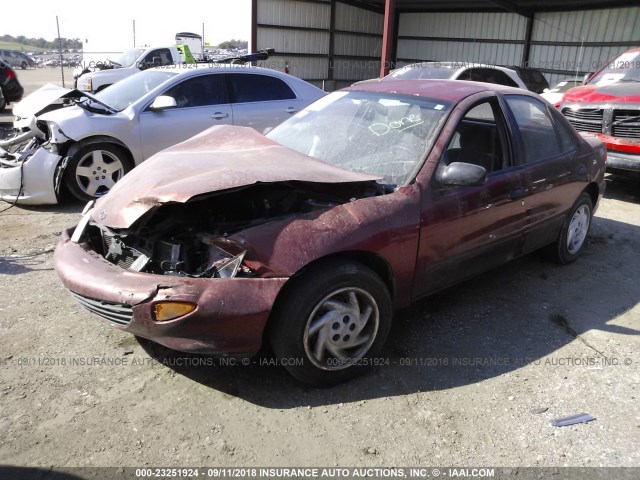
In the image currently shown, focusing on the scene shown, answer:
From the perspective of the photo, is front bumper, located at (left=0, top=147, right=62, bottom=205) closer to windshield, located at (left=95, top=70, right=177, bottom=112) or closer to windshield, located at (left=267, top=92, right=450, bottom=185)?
windshield, located at (left=95, top=70, right=177, bottom=112)

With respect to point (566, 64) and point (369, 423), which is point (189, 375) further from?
point (566, 64)

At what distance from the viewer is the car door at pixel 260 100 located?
6.96 m

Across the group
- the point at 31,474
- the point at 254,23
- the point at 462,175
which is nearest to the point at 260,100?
the point at 462,175

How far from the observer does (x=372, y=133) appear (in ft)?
12.0

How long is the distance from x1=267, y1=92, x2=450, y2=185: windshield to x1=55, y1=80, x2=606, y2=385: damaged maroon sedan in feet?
0.04

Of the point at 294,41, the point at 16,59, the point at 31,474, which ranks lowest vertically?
the point at 31,474

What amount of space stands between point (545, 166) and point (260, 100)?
4.17 metres

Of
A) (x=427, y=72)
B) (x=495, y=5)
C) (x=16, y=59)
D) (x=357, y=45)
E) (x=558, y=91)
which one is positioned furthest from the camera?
(x=16, y=59)

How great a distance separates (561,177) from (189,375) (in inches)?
127

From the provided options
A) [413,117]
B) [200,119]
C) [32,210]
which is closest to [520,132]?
→ [413,117]

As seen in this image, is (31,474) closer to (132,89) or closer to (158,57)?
(132,89)

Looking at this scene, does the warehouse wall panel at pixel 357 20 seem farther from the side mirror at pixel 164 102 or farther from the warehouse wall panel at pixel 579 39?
the side mirror at pixel 164 102

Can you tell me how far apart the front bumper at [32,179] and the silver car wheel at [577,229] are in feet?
17.5

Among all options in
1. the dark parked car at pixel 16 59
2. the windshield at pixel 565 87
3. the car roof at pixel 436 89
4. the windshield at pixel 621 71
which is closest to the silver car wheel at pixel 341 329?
the car roof at pixel 436 89
